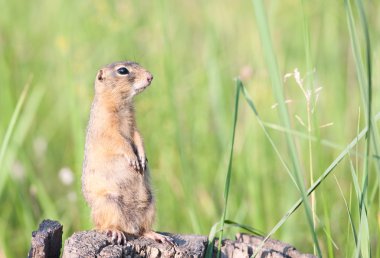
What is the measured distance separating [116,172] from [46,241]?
1.81 ft

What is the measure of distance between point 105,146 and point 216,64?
88.1 inches

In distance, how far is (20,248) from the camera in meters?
5.76

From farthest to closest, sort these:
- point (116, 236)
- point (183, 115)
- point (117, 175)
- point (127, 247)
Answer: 1. point (183, 115)
2. point (117, 175)
3. point (116, 236)
4. point (127, 247)

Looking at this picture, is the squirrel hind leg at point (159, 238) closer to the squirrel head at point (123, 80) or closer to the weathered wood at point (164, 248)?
the weathered wood at point (164, 248)

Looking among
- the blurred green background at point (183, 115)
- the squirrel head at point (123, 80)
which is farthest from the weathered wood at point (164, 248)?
the blurred green background at point (183, 115)

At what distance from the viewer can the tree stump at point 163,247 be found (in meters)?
3.08

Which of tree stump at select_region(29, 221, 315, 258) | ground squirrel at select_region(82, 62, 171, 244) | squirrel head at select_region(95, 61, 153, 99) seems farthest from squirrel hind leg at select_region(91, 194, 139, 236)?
squirrel head at select_region(95, 61, 153, 99)

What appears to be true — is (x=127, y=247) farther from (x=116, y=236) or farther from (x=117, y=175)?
(x=117, y=175)

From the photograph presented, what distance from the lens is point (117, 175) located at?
11.9ft

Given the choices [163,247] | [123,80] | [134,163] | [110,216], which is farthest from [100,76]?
A: [163,247]

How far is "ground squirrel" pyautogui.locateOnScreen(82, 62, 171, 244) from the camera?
3.54m

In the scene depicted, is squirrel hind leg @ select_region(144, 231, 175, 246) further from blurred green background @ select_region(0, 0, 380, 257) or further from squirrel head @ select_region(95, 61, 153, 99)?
blurred green background @ select_region(0, 0, 380, 257)

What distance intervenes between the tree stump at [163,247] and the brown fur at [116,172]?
147mm

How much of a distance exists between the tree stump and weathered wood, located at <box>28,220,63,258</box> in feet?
0.05
